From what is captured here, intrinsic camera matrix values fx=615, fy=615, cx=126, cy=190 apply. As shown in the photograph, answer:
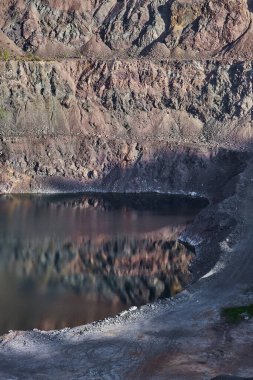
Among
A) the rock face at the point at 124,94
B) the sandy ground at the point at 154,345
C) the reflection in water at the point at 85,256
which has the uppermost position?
the rock face at the point at 124,94

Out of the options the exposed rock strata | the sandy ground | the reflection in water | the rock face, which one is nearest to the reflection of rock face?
the reflection in water

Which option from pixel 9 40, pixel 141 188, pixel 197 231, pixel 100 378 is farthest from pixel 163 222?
pixel 9 40

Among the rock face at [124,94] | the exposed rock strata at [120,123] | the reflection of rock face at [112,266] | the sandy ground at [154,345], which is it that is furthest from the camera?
the rock face at [124,94]

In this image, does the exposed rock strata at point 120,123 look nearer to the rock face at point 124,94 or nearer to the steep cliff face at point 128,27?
the rock face at point 124,94

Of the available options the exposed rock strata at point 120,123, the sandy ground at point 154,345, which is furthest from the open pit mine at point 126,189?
the exposed rock strata at point 120,123

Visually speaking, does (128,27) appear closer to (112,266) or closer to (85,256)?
(85,256)
